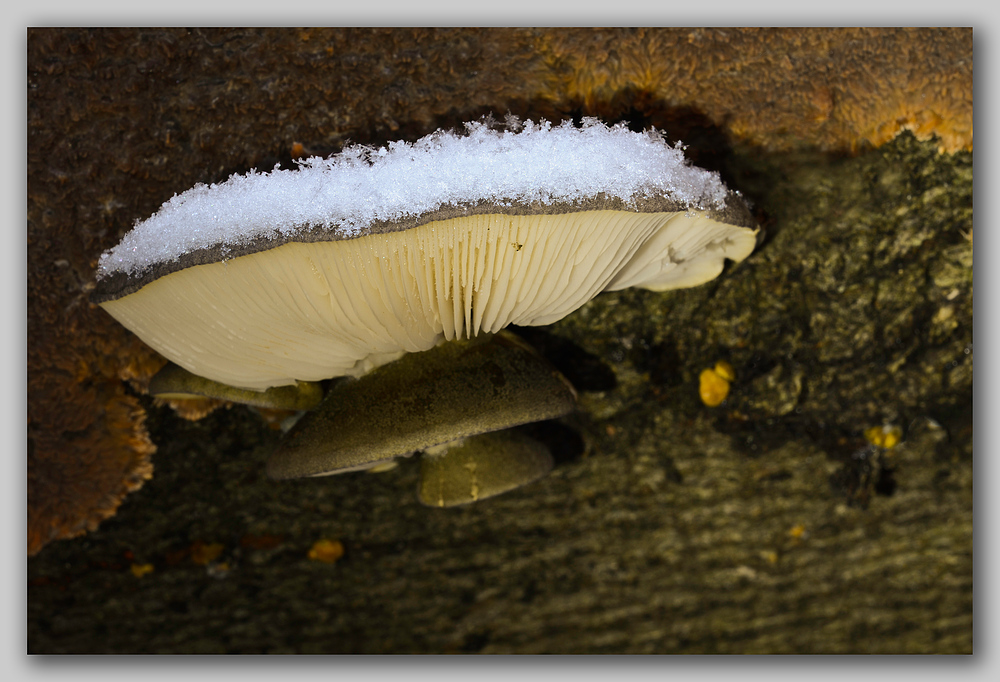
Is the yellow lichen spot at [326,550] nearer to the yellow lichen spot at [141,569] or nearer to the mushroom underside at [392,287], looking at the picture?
the yellow lichen spot at [141,569]

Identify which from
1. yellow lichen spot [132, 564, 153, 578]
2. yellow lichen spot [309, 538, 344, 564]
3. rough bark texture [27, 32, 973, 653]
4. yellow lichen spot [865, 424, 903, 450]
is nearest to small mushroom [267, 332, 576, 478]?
rough bark texture [27, 32, 973, 653]

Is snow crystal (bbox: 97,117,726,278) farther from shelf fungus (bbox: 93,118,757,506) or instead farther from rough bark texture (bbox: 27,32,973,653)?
rough bark texture (bbox: 27,32,973,653)

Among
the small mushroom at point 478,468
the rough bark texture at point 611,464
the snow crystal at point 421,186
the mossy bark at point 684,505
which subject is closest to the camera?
the snow crystal at point 421,186

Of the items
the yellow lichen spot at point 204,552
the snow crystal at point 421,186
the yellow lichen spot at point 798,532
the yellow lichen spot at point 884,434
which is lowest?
the yellow lichen spot at point 798,532

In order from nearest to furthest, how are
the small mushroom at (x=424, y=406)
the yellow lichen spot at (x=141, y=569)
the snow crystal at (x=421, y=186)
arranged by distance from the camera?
the snow crystal at (x=421, y=186) → the small mushroom at (x=424, y=406) → the yellow lichen spot at (x=141, y=569)

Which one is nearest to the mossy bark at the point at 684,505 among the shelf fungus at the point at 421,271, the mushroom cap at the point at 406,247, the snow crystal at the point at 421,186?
the shelf fungus at the point at 421,271

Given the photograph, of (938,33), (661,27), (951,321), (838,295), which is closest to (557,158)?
(661,27)

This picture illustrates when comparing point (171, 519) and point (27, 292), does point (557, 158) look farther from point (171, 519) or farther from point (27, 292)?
point (171, 519)
